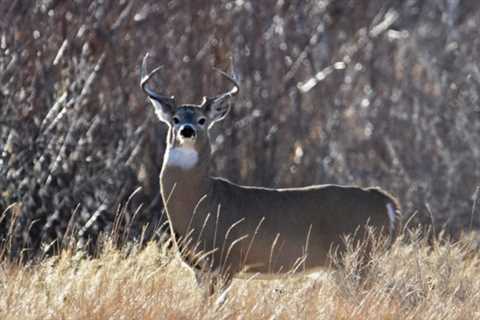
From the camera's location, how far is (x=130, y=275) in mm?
6547

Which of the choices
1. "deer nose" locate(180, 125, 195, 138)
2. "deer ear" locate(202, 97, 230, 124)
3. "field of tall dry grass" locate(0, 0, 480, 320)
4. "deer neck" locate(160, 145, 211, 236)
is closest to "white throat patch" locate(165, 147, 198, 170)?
"deer neck" locate(160, 145, 211, 236)

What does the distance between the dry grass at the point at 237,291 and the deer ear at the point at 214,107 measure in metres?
0.91

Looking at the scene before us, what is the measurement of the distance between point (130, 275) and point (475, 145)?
5876mm

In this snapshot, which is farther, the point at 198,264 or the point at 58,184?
the point at 58,184

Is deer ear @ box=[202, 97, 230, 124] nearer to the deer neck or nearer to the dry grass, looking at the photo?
the deer neck

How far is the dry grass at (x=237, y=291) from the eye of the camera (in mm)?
5914

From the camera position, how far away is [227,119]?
11.7 meters

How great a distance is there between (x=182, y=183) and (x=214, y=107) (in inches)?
25.2

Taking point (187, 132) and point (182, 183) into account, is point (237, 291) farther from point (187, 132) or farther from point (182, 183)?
point (187, 132)

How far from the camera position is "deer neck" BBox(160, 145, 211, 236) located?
7.59 metres

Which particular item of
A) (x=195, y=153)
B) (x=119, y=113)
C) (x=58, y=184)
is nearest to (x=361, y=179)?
(x=119, y=113)

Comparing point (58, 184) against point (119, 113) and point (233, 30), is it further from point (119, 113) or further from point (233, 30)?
point (233, 30)

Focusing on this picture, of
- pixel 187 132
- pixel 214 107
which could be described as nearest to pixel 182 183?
pixel 187 132

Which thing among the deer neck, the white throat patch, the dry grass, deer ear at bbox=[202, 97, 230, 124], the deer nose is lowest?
the dry grass
